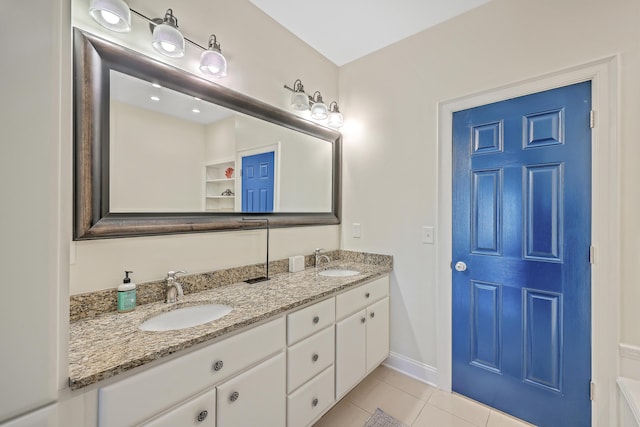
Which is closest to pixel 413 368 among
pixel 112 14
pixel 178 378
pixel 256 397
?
pixel 256 397

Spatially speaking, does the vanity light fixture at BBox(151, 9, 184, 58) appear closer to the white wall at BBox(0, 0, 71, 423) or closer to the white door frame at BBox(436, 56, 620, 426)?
the white wall at BBox(0, 0, 71, 423)

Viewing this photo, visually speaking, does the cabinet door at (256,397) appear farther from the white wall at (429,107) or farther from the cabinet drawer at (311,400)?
the white wall at (429,107)

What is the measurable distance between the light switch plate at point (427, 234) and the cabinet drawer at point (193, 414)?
1.65 m

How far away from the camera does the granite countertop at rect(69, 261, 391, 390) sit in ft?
2.64

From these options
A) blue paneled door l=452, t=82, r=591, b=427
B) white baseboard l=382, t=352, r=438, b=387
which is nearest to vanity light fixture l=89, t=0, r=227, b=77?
blue paneled door l=452, t=82, r=591, b=427

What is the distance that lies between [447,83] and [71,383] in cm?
246

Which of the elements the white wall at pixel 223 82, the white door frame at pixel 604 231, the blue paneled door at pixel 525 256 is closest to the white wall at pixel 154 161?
the white wall at pixel 223 82

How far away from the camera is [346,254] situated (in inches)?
98.3

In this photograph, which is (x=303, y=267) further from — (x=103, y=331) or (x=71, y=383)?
(x=71, y=383)

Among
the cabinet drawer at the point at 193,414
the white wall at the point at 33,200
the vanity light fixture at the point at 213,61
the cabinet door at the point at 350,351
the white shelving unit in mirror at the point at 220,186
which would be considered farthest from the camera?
the cabinet door at the point at 350,351

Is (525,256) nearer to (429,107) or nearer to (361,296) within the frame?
(361,296)

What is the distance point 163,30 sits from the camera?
4.24 ft

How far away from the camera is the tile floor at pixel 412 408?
167 centimetres

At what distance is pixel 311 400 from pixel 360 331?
0.55m
